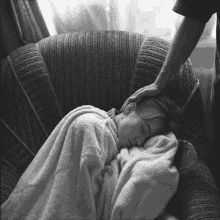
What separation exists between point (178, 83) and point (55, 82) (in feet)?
1.73

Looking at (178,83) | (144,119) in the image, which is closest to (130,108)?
(144,119)

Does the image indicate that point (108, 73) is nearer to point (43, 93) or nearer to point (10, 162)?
point (43, 93)

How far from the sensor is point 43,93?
1.47 m

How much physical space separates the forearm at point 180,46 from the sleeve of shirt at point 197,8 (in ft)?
0.10

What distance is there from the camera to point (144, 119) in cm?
135

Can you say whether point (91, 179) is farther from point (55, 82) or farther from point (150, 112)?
point (55, 82)

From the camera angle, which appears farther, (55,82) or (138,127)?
(55,82)

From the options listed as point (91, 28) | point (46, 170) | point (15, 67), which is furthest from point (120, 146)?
point (91, 28)

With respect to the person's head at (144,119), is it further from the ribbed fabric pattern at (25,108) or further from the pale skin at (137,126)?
the ribbed fabric pattern at (25,108)

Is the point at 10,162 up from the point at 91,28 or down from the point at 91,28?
down

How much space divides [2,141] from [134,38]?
72cm

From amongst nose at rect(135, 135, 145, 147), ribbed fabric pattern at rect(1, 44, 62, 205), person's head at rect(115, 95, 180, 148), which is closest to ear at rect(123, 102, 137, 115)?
person's head at rect(115, 95, 180, 148)

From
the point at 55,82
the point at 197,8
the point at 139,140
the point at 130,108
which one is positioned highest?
the point at 197,8

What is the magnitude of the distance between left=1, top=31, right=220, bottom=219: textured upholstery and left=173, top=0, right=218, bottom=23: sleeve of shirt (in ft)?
1.00
